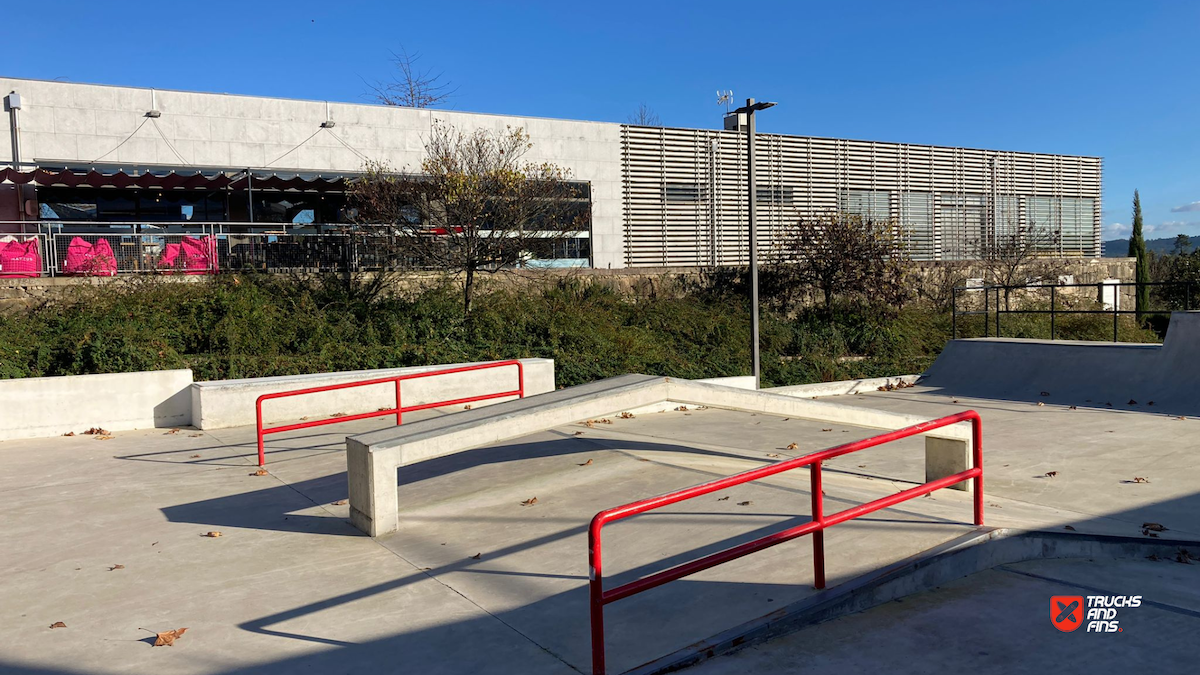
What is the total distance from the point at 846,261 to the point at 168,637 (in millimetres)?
21850

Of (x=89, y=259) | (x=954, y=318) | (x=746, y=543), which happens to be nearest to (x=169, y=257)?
(x=89, y=259)

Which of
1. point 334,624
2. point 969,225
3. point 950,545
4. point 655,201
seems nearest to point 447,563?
point 334,624

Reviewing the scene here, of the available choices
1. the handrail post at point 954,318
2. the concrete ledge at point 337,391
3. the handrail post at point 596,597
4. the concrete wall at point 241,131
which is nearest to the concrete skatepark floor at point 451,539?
the handrail post at point 596,597

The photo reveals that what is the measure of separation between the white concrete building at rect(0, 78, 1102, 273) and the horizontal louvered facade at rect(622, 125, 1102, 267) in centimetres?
6

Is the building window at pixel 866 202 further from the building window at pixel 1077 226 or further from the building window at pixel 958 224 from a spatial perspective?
the building window at pixel 1077 226

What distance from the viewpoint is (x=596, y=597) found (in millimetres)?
4316

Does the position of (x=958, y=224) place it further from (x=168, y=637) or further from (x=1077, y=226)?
(x=168, y=637)

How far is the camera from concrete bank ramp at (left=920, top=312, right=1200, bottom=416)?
14227 mm

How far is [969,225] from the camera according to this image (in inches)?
1388

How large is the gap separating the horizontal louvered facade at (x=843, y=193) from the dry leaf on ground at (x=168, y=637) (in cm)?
2323

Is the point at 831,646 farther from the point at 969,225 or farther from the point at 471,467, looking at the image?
the point at 969,225

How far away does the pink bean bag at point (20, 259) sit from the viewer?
1678 centimetres

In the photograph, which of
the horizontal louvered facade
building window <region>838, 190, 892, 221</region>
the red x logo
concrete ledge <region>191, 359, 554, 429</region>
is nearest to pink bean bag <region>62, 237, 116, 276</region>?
concrete ledge <region>191, 359, 554, 429</region>

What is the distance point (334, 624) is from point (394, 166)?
68.4 feet
